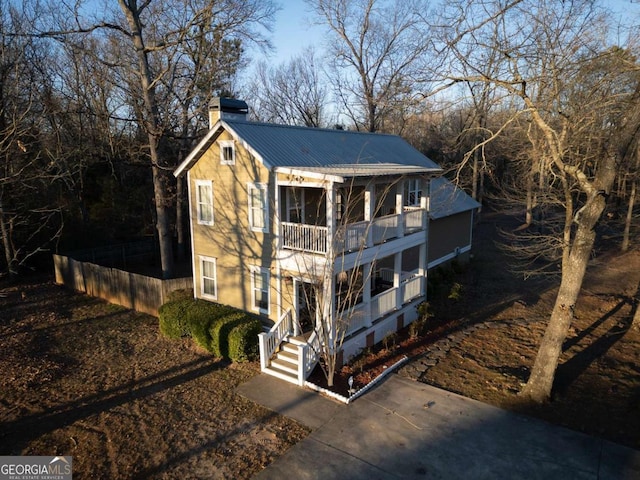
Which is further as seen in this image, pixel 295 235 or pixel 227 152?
pixel 227 152

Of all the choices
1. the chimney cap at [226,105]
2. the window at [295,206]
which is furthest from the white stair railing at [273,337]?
the chimney cap at [226,105]

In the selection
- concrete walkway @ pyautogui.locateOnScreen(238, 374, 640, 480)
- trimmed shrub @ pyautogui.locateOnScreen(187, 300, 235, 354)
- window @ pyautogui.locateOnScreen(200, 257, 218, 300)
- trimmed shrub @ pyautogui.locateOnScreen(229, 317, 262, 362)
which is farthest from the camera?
window @ pyautogui.locateOnScreen(200, 257, 218, 300)

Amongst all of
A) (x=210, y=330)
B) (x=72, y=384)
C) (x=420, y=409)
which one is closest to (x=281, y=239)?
(x=210, y=330)

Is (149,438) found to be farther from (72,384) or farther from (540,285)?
(540,285)

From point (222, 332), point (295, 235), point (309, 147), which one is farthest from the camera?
point (309, 147)

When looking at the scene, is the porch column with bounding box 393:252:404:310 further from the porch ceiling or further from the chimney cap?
the chimney cap

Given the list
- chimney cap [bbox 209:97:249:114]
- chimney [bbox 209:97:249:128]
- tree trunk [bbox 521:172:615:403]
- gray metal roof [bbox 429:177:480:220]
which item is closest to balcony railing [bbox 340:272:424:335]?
gray metal roof [bbox 429:177:480:220]

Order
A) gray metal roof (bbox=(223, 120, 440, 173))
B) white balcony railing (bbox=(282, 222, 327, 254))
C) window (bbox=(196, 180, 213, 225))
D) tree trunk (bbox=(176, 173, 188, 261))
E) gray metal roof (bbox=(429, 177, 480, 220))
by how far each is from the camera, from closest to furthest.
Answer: white balcony railing (bbox=(282, 222, 327, 254)) < gray metal roof (bbox=(223, 120, 440, 173)) < window (bbox=(196, 180, 213, 225)) < gray metal roof (bbox=(429, 177, 480, 220)) < tree trunk (bbox=(176, 173, 188, 261))

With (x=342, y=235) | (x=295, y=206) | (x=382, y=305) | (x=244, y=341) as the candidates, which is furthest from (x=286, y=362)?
(x=295, y=206)

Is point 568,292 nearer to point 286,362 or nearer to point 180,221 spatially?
point 286,362
